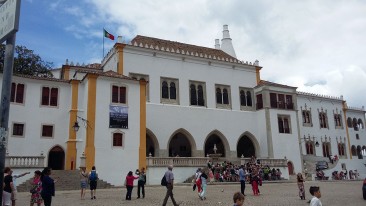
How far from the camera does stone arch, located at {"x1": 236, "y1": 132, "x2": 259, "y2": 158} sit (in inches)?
1519

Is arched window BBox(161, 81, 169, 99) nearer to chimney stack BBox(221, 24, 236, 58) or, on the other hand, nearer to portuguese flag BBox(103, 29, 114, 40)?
portuguese flag BBox(103, 29, 114, 40)

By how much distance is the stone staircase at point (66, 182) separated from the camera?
22130 mm

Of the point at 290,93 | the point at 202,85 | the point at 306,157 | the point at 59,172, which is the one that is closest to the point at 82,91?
the point at 59,172

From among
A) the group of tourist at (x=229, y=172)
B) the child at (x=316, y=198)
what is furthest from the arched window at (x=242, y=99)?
the child at (x=316, y=198)

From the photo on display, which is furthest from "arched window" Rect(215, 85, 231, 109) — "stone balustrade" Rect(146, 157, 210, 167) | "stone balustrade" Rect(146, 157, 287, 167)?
"stone balustrade" Rect(146, 157, 210, 167)

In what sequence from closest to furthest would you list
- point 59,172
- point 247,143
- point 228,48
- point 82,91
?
point 59,172 < point 82,91 < point 247,143 < point 228,48

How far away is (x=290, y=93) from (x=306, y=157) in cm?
820

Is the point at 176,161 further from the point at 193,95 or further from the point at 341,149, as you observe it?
the point at 341,149

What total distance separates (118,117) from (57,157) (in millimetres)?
5924

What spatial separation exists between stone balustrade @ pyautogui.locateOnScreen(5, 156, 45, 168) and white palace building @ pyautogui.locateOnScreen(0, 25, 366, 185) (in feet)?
0.22

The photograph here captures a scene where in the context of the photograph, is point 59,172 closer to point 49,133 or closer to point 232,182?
point 49,133

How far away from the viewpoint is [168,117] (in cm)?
3378

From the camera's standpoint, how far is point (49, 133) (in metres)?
28.3

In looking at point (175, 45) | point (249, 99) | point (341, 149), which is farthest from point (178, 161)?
point (341, 149)
